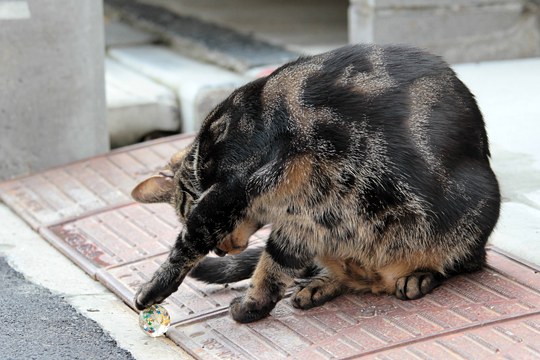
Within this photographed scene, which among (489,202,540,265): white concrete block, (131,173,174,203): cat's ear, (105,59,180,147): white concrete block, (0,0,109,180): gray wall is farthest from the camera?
(105,59,180,147): white concrete block

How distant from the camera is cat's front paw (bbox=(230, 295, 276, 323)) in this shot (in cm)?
381

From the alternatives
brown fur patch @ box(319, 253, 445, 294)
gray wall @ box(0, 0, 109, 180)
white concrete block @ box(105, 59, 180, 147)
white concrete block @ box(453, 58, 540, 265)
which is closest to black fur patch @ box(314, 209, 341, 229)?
brown fur patch @ box(319, 253, 445, 294)

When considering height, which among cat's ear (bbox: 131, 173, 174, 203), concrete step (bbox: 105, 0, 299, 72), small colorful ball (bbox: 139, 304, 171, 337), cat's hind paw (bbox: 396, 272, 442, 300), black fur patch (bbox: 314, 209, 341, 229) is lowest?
small colorful ball (bbox: 139, 304, 171, 337)

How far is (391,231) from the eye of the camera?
378 cm

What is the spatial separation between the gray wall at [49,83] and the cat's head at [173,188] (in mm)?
1706

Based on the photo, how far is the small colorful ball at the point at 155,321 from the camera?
12.5 feet

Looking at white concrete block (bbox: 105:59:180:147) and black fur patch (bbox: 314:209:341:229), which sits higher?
black fur patch (bbox: 314:209:341:229)

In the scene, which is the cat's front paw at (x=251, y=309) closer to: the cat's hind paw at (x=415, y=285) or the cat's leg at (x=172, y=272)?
the cat's leg at (x=172, y=272)

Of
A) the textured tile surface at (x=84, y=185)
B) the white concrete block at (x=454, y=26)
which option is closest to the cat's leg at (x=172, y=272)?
the textured tile surface at (x=84, y=185)

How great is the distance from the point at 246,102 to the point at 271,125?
18 cm

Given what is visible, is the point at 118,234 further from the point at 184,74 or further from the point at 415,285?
the point at 184,74

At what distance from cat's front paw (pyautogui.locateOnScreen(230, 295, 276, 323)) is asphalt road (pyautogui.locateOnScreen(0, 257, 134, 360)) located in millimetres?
453

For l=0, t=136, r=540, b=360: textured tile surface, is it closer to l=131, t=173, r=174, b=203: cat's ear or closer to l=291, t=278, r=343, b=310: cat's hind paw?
l=291, t=278, r=343, b=310: cat's hind paw

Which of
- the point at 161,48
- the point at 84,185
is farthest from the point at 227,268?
the point at 161,48
